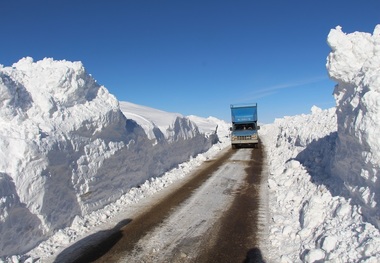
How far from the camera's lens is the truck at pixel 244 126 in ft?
86.5

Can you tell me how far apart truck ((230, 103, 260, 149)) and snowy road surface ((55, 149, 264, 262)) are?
14265mm

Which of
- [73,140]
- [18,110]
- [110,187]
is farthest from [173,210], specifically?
[18,110]

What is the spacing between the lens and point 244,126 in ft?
89.1

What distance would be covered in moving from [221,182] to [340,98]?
617 cm

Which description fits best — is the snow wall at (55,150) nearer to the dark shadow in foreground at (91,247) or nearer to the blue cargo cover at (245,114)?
the dark shadow in foreground at (91,247)

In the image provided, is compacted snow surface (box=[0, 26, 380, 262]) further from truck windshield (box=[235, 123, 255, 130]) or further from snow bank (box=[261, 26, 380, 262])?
truck windshield (box=[235, 123, 255, 130])

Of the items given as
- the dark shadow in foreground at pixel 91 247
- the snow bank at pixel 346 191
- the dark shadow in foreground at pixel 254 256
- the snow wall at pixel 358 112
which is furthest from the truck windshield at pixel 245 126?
the dark shadow in foreground at pixel 254 256

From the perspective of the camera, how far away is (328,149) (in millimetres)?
12656

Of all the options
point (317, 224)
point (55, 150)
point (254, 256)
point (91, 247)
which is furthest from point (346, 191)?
point (55, 150)

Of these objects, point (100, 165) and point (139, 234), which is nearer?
point (139, 234)

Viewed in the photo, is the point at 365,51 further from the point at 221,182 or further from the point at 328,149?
the point at 221,182

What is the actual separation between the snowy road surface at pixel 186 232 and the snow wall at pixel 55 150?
1265mm

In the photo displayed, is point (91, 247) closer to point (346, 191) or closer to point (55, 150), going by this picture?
point (55, 150)

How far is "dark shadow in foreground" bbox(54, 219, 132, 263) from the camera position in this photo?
6538 millimetres
